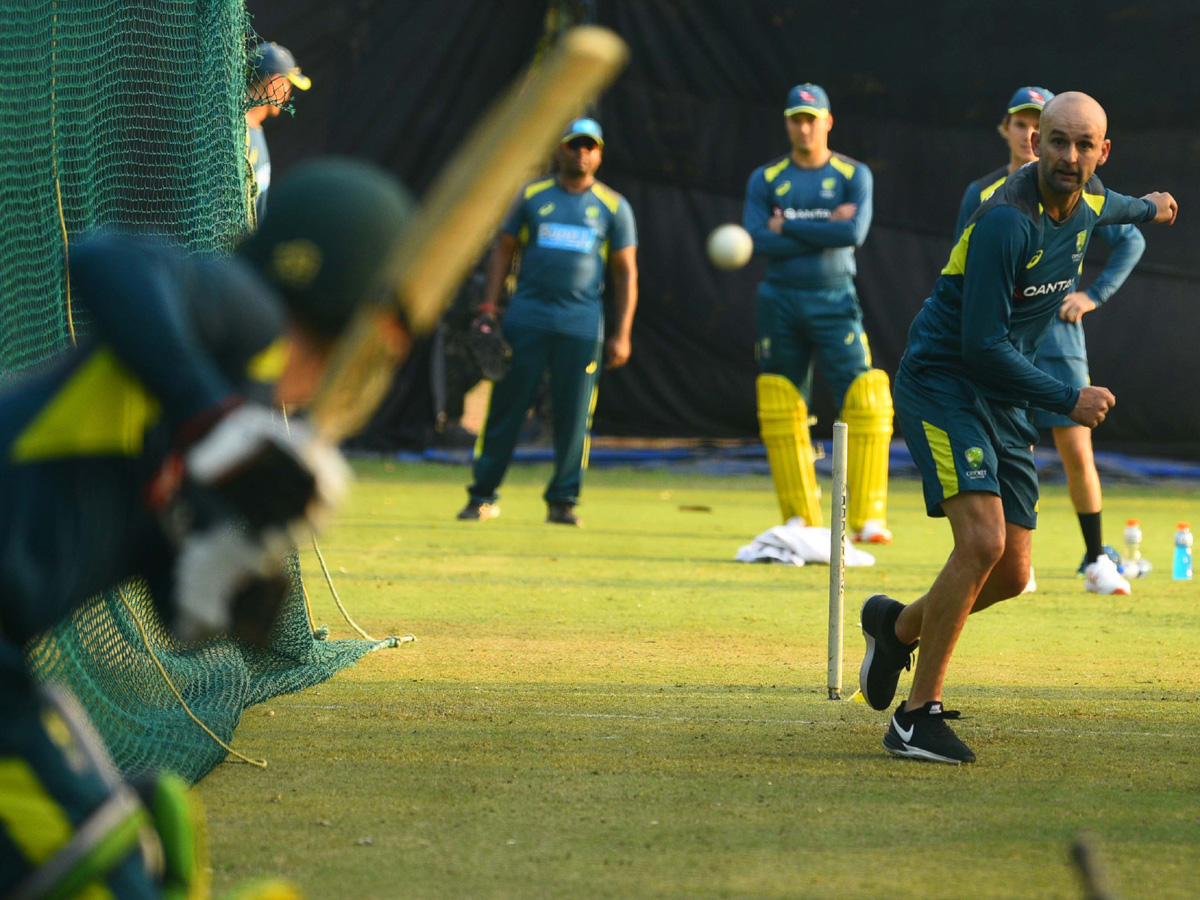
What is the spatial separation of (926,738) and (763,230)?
5538mm

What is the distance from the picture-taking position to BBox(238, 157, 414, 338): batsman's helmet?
2.36 metres

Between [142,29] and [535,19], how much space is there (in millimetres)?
10799

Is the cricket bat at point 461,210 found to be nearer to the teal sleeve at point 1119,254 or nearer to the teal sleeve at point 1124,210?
the teal sleeve at point 1124,210

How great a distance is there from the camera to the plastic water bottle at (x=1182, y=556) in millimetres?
8789

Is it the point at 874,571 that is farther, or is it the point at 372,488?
the point at 372,488

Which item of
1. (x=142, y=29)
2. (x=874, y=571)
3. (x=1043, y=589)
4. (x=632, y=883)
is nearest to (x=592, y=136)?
(x=874, y=571)

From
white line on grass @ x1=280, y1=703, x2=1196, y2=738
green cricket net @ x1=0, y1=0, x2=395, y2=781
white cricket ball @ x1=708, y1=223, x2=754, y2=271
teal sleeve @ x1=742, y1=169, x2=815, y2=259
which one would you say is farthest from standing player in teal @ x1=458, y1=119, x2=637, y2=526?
white line on grass @ x1=280, y1=703, x2=1196, y2=738

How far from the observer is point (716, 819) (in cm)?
394

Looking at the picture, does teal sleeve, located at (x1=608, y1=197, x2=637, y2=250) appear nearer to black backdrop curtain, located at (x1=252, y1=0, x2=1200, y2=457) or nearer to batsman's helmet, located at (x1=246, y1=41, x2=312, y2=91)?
batsman's helmet, located at (x1=246, y1=41, x2=312, y2=91)

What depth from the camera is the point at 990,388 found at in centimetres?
482

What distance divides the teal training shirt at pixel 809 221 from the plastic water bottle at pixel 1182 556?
2.49m

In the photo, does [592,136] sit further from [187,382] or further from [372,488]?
[187,382]

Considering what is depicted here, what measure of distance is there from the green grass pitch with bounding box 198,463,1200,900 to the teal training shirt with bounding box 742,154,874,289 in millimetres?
2014

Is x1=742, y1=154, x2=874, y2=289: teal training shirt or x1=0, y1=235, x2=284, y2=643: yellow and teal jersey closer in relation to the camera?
x1=0, y1=235, x2=284, y2=643: yellow and teal jersey
